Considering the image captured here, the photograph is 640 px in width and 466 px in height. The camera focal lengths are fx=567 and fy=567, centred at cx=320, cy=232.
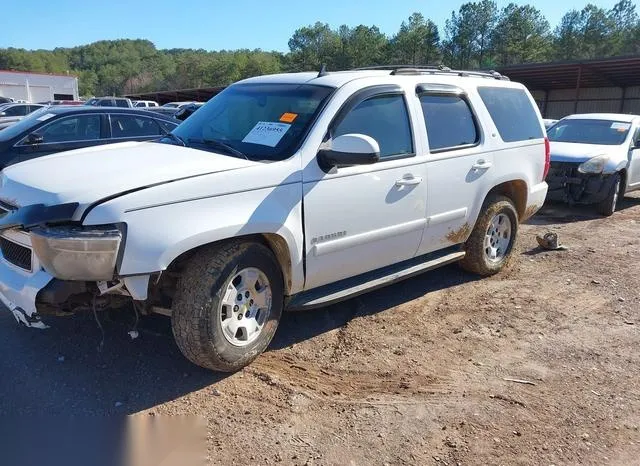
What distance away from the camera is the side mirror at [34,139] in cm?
806

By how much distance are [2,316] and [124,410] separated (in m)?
1.89

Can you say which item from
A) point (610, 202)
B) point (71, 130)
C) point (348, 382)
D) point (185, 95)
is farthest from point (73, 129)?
point (185, 95)

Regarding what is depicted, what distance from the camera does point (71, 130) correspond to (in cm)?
845

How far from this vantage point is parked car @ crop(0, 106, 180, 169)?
800 centimetres

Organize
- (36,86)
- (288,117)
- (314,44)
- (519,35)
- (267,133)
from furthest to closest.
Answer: (314,44) < (519,35) < (36,86) < (288,117) < (267,133)

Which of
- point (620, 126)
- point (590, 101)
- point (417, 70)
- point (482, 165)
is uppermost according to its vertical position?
point (417, 70)

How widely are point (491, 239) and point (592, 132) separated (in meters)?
6.36

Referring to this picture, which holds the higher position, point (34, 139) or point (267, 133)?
point (267, 133)

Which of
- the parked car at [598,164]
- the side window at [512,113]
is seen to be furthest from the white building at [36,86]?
the side window at [512,113]

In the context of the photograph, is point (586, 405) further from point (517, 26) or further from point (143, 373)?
point (517, 26)

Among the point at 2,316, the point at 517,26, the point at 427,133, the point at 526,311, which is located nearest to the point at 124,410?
the point at 2,316

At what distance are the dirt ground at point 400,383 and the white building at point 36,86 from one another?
60415mm

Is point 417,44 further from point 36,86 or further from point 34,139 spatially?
point 34,139

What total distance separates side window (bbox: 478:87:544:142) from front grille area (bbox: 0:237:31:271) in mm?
4214
